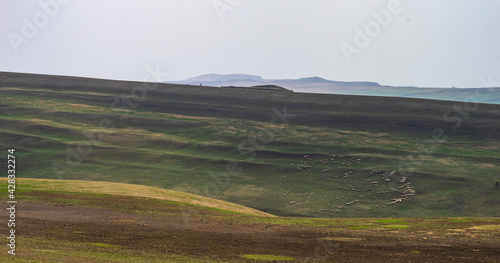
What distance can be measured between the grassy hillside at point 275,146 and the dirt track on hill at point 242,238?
82.8ft

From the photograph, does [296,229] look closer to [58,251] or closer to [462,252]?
[462,252]

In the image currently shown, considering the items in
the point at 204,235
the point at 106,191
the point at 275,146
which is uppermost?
the point at 275,146

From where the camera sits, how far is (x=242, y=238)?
3034 centimetres

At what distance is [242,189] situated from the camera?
67.0m

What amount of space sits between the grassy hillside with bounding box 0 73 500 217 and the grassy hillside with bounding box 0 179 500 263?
2197 cm

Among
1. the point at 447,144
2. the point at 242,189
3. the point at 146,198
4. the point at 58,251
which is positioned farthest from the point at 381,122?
the point at 58,251

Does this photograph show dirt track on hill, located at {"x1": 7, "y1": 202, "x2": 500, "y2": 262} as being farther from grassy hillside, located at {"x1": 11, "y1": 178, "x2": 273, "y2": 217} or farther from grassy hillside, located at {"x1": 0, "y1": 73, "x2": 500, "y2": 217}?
grassy hillside, located at {"x1": 0, "y1": 73, "x2": 500, "y2": 217}

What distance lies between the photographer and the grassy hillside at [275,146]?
206ft

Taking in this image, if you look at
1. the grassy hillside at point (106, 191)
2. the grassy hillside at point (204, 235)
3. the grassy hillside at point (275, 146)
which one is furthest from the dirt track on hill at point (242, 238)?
the grassy hillside at point (275, 146)

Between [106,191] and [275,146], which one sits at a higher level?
[275,146]

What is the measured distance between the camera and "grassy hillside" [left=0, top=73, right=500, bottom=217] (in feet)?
206

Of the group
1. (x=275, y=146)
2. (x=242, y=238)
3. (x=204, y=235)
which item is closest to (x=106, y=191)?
(x=204, y=235)

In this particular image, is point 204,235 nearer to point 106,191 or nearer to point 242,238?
point 242,238

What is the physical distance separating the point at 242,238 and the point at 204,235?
8.75 ft
